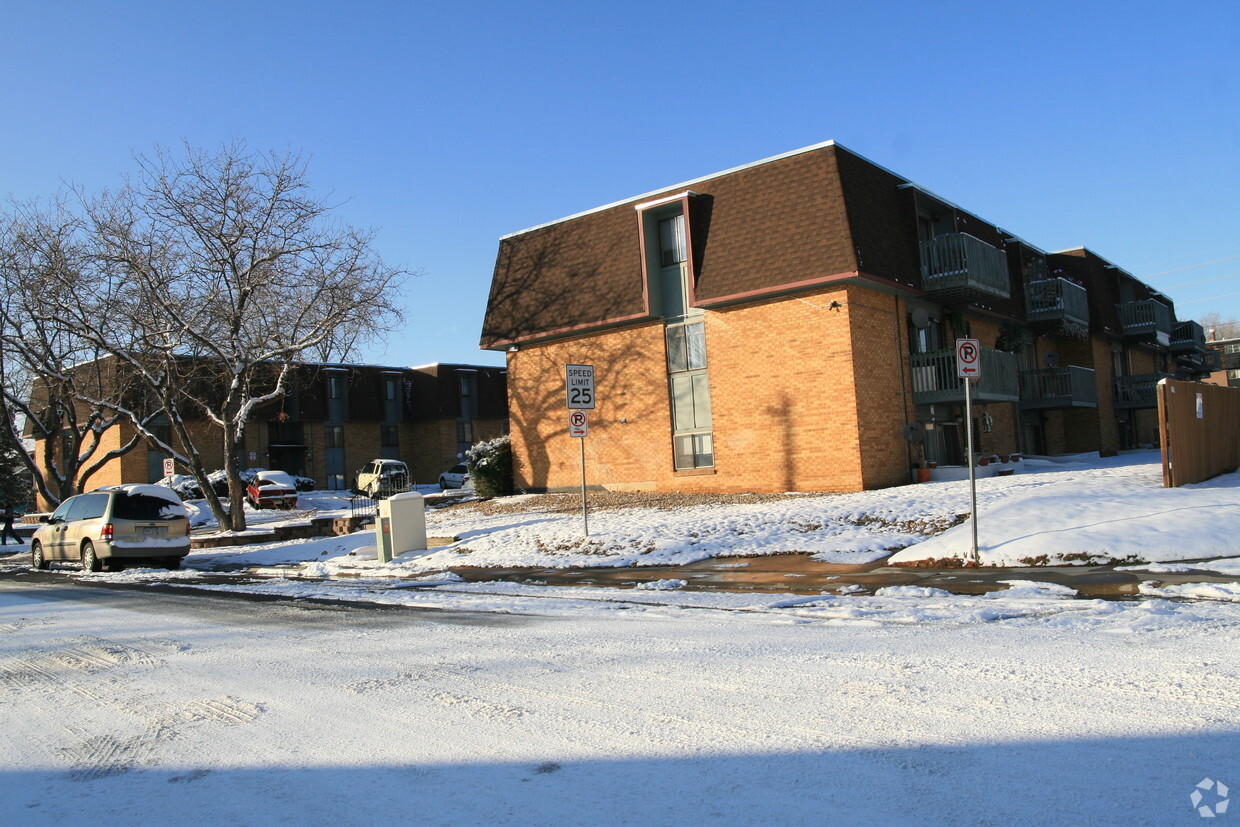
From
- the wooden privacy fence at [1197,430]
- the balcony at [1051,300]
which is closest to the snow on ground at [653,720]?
the wooden privacy fence at [1197,430]

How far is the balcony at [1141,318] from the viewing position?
36188 millimetres

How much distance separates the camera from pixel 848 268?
1986 centimetres

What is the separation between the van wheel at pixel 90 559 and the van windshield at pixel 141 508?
0.96 m

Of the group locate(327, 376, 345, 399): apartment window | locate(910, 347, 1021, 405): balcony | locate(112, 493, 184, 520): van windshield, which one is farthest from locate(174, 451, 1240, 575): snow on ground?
locate(327, 376, 345, 399): apartment window

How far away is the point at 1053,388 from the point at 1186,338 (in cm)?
1801

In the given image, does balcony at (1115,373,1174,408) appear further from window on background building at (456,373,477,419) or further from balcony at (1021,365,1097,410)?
window on background building at (456,373,477,419)

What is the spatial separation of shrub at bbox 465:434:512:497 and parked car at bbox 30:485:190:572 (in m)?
9.15

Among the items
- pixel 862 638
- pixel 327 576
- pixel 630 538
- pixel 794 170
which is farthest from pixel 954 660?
pixel 794 170

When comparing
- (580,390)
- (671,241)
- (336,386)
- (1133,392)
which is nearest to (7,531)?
(336,386)

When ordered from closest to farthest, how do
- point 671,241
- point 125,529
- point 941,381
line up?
point 125,529 → point 941,381 → point 671,241

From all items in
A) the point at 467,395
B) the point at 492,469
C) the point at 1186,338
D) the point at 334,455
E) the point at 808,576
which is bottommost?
the point at 808,576

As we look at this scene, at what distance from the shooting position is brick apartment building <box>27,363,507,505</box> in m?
50.3

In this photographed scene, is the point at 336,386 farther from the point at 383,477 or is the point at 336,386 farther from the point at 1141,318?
the point at 1141,318

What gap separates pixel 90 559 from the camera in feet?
63.2
